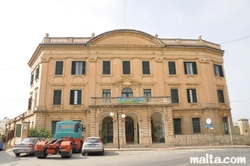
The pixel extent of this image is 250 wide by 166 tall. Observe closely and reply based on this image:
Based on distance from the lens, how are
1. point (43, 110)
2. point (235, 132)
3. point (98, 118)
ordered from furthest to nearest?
point (235, 132) < point (43, 110) < point (98, 118)

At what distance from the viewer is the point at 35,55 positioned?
2894cm

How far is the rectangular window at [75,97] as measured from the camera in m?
25.3

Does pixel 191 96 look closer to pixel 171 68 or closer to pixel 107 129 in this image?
pixel 171 68

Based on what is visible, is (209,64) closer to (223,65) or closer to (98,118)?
(223,65)

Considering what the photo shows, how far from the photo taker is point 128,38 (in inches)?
1099

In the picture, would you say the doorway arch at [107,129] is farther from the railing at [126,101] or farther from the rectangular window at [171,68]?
the rectangular window at [171,68]

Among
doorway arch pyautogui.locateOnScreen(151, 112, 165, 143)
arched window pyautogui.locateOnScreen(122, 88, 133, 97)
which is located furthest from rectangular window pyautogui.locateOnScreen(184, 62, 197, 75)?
arched window pyautogui.locateOnScreen(122, 88, 133, 97)

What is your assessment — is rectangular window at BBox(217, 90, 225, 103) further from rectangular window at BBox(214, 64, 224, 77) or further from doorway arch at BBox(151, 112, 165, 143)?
doorway arch at BBox(151, 112, 165, 143)

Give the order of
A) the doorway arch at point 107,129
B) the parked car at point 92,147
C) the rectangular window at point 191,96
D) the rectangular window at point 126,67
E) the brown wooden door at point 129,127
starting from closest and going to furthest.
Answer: the parked car at point 92,147, the doorway arch at point 107,129, the brown wooden door at point 129,127, the rectangular window at point 191,96, the rectangular window at point 126,67

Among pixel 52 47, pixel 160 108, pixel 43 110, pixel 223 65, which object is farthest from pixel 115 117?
pixel 223 65

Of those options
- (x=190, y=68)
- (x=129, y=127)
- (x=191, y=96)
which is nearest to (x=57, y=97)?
(x=129, y=127)

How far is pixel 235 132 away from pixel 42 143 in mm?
24472

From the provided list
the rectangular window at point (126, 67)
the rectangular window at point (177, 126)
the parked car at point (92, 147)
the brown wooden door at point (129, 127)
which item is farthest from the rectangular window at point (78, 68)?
the rectangular window at point (177, 126)

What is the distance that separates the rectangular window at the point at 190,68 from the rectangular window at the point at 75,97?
50.0 ft
